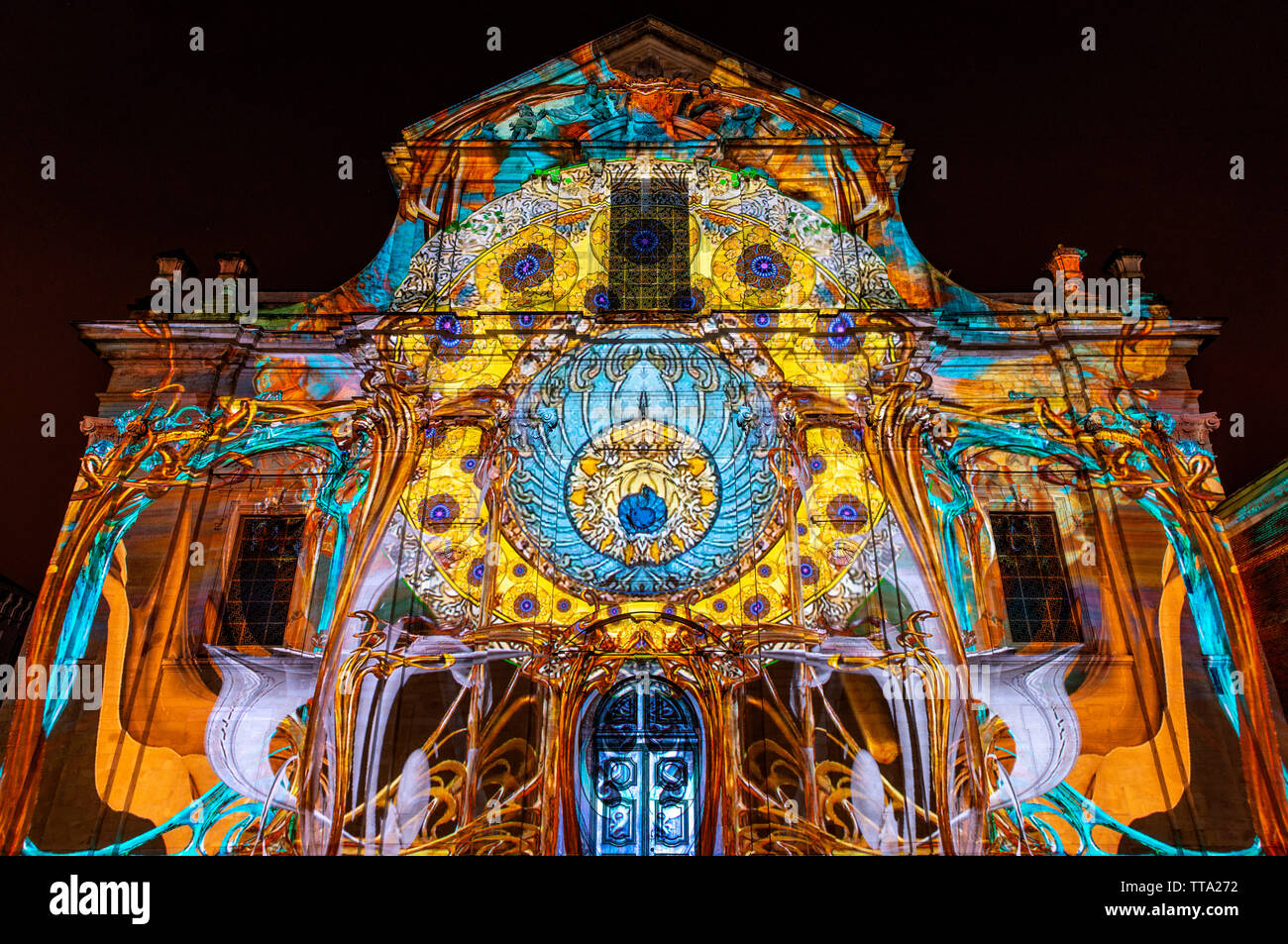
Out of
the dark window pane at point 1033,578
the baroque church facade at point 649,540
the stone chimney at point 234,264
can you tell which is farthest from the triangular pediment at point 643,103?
the dark window pane at point 1033,578

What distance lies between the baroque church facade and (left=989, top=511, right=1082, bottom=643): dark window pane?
0.05 metres

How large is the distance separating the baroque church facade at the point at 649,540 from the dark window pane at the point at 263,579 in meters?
0.05

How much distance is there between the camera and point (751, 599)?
11914 mm

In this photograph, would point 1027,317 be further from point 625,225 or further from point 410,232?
point 410,232

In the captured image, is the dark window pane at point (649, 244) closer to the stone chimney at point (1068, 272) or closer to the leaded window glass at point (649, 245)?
the leaded window glass at point (649, 245)

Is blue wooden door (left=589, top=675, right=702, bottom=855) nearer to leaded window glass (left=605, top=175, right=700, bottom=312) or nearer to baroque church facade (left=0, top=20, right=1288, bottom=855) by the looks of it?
baroque church facade (left=0, top=20, right=1288, bottom=855)

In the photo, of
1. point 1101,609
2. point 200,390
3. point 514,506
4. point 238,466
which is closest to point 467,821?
point 514,506

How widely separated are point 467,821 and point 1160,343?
11718 millimetres

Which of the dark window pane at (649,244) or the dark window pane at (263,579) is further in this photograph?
the dark window pane at (649,244)

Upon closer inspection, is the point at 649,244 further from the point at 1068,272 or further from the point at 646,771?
the point at 646,771

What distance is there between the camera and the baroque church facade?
431 inches

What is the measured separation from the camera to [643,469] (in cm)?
1272

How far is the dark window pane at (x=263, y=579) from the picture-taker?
471 inches

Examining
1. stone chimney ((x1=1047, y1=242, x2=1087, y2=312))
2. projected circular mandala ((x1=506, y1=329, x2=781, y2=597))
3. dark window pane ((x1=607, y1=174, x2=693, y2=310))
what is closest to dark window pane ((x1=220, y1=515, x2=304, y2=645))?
projected circular mandala ((x1=506, y1=329, x2=781, y2=597))
